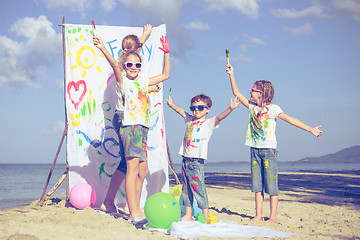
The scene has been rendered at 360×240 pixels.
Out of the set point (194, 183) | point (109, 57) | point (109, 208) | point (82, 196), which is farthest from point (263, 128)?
point (82, 196)

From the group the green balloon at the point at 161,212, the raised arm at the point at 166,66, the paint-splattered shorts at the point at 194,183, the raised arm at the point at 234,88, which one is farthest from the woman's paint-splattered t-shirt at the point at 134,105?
the raised arm at the point at 234,88

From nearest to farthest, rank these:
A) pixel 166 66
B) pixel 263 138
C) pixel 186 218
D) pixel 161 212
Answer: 1. pixel 161 212
2. pixel 186 218
3. pixel 263 138
4. pixel 166 66

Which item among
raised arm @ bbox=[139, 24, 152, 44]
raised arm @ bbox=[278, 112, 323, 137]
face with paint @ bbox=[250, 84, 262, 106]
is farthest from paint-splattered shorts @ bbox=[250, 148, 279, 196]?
raised arm @ bbox=[139, 24, 152, 44]

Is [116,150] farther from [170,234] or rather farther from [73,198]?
[170,234]

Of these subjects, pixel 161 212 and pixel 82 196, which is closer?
pixel 161 212

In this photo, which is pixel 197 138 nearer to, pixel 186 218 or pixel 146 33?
pixel 186 218

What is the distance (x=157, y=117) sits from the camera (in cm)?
620

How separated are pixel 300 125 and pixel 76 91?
3.67 m

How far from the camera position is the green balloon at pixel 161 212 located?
4227 mm

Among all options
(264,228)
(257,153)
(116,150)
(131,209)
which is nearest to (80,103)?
(116,150)

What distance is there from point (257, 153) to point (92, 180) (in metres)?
2.83

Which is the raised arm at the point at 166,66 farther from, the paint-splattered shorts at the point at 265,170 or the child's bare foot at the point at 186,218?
the child's bare foot at the point at 186,218

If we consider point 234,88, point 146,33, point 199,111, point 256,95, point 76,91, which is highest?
point 146,33

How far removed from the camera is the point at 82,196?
17.8 ft
